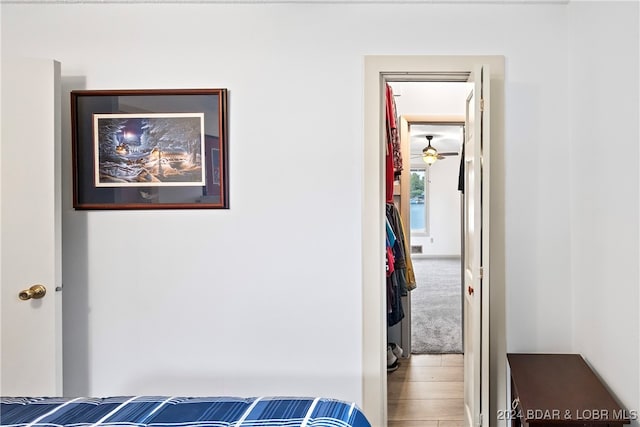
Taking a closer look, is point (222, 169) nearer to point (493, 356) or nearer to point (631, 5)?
point (493, 356)

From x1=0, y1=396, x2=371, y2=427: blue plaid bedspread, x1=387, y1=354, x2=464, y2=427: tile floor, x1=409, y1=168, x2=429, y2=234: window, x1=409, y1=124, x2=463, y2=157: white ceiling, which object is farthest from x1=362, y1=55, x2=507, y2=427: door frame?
x1=409, y1=168, x2=429, y2=234: window

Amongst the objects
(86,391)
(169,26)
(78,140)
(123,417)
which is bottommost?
(86,391)

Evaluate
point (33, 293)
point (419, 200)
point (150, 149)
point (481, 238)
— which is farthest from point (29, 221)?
point (419, 200)

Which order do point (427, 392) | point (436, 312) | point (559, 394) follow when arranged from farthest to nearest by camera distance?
1. point (436, 312)
2. point (427, 392)
3. point (559, 394)

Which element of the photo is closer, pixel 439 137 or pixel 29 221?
pixel 29 221

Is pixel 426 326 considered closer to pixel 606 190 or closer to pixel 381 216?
pixel 381 216

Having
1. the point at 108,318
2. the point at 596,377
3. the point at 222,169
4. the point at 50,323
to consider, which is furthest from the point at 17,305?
the point at 596,377

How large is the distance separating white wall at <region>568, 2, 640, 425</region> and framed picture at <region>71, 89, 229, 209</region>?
1627mm

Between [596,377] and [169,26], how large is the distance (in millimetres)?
2476

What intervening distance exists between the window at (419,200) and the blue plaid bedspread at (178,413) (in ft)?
27.5

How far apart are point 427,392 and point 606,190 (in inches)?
68.1

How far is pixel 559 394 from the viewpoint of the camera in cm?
155

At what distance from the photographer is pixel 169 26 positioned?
2047 mm

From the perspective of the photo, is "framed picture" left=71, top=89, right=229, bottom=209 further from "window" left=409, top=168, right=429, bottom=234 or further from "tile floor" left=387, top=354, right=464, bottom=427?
"window" left=409, top=168, right=429, bottom=234
